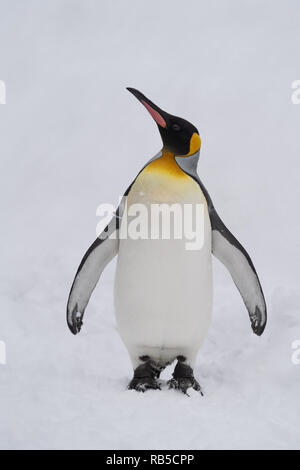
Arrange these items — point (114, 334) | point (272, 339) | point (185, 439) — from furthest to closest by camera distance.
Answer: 1. point (114, 334)
2. point (272, 339)
3. point (185, 439)

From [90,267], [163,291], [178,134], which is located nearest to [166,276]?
[163,291]

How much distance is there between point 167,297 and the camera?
2.09m

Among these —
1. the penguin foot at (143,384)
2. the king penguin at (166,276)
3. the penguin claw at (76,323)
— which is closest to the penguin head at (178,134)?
the king penguin at (166,276)

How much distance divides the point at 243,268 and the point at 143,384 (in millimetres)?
610

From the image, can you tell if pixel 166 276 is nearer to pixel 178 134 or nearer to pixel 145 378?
pixel 145 378

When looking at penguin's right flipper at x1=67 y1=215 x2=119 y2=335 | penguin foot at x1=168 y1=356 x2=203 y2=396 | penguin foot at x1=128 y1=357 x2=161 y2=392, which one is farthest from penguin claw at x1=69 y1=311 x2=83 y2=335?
penguin foot at x1=168 y1=356 x2=203 y2=396

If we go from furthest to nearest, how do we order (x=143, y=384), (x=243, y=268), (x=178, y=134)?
1. (x=243, y=268)
2. (x=178, y=134)
3. (x=143, y=384)

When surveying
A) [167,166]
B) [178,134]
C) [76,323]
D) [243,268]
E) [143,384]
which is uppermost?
[178,134]

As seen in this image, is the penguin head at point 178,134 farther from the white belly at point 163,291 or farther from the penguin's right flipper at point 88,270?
the penguin's right flipper at point 88,270

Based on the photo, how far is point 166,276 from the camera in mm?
2084
